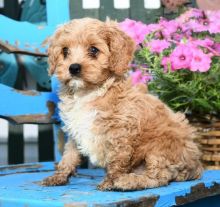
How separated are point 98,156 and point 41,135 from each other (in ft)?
4.84

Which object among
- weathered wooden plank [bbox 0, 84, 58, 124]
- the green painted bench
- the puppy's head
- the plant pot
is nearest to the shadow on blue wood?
the green painted bench

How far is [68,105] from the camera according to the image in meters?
2.48

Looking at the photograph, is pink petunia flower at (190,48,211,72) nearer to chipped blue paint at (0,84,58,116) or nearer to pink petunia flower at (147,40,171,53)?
pink petunia flower at (147,40,171,53)

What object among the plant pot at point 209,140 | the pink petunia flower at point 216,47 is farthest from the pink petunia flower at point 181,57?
the plant pot at point 209,140

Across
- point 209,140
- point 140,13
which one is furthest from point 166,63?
point 140,13

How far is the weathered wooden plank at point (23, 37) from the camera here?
3.03m

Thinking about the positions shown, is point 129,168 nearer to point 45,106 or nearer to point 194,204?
point 194,204

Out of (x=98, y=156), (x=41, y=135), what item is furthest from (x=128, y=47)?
(x=41, y=135)

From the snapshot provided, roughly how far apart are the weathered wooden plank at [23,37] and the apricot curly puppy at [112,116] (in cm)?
60

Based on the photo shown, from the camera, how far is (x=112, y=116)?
233 cm

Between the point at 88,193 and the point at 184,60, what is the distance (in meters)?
1.06

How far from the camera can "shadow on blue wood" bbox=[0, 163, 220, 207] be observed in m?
1.89

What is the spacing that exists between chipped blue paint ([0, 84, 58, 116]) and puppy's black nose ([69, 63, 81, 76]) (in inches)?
28.4

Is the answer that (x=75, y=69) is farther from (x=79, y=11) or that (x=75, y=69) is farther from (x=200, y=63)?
(x=79, y=11)
